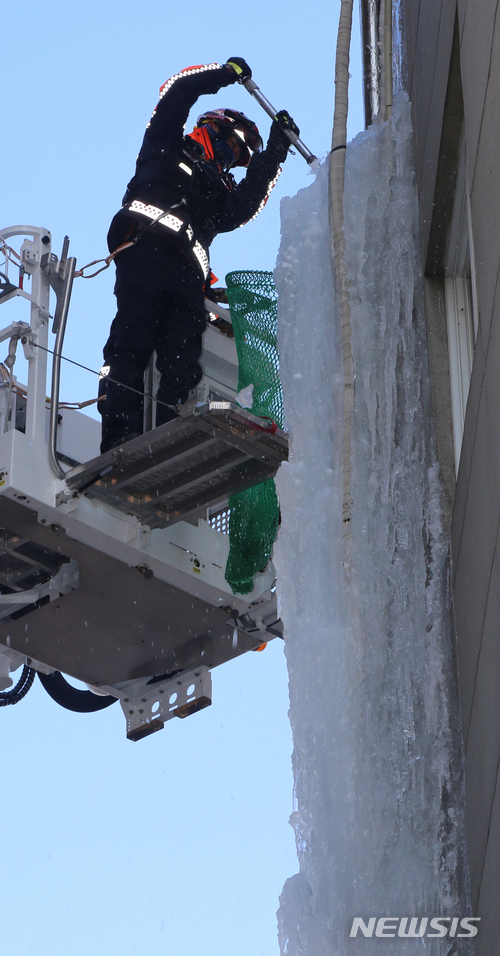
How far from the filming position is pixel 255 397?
25.8 ft

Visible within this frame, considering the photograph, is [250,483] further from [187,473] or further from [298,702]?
[298,702]

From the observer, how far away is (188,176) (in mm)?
8492

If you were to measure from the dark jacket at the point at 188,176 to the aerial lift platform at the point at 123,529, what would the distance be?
1.77 feet

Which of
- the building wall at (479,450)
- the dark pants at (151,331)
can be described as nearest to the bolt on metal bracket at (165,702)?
the dark pants at (151,331)

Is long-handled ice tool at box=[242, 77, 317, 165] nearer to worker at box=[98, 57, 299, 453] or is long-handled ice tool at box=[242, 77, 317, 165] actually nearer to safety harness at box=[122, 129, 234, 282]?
worker at box=[98, 57, 299, 453]

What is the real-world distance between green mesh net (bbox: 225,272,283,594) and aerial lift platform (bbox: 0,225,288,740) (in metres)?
0.16

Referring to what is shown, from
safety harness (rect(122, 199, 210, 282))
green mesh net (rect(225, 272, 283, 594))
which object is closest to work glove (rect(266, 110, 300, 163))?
safety harness (rect(122, 199, 210, 282))

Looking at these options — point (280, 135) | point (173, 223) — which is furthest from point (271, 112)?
point (173, 223)

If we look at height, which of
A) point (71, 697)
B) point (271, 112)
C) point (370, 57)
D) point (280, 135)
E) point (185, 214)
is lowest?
A: point (71, 697)
